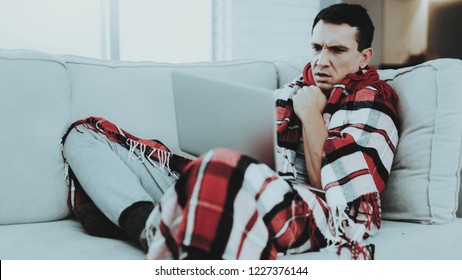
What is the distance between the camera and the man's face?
4.73 ft

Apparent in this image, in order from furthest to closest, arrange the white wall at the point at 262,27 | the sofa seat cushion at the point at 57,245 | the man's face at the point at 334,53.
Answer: the white wall at the point at 262,27, the man's face at the point at 334,53, the sofa seat cushion at the point at 57,245

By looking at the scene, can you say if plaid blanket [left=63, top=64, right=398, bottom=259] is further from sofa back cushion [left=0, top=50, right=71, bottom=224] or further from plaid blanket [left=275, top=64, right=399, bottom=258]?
sofa back cushion [left=0, top=50, right=71, bottom=224]

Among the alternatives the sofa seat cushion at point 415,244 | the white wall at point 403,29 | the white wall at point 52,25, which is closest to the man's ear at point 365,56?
the sofa seat cushion at point 415,244

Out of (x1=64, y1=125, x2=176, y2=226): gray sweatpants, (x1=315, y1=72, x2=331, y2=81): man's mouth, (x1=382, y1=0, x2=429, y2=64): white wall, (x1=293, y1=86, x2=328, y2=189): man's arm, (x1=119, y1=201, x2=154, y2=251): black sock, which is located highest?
(x1=382, y1=0, x2=429, y2=64): white wall

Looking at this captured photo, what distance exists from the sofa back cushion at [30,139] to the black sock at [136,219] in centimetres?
35

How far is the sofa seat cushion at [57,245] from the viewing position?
1041 millimetres

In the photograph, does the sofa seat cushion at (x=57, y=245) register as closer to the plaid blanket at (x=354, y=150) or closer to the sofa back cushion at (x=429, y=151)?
the plaid blanket at (x=354, y=150)

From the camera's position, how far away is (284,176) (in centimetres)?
129

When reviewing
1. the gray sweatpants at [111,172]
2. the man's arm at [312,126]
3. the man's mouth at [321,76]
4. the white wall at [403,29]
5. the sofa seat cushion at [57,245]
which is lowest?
the sofa seat cushion at [57,245]

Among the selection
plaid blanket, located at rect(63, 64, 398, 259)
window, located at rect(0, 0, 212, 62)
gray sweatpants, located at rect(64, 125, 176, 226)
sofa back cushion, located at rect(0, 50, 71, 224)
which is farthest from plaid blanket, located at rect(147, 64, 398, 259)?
window, located at rect(0, 0, 212, 62)

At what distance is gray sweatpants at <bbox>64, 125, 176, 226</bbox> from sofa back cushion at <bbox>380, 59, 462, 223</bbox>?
24.9 inches

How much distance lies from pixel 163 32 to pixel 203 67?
1172mm

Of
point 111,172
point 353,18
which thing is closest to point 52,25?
point 111,172

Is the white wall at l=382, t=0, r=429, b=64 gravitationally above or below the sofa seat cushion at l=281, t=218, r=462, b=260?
above
